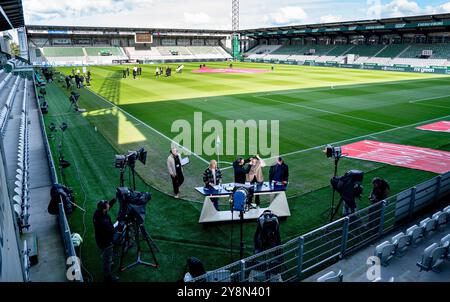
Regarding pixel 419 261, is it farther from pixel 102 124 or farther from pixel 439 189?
pixel 102 124

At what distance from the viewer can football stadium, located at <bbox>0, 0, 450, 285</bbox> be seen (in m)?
7.07

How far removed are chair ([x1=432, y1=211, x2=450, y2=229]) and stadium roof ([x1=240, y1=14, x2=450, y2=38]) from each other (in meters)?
58.6

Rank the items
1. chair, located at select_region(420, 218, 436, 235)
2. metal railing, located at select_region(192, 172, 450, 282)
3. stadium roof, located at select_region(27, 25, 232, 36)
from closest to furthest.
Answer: metal railing, located at select_region(192, 172, 450, 282) → chair, located at select_region(420, 218, 436, 235) → stadium roof, located at select_region(27, 25, 232, 36)

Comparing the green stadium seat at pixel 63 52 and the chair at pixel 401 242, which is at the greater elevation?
the green stadium seat at pixel 63 52

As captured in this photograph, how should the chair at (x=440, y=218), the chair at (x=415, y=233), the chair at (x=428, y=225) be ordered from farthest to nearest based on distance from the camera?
the chair at (x=440, y=218), the chair at (x=428, y=225), the chair at (x=415, y=233)

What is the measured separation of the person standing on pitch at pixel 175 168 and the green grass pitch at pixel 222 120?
41 cm

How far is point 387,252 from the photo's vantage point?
713cm

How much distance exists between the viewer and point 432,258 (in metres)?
6.87

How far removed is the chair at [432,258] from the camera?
22.5 feet

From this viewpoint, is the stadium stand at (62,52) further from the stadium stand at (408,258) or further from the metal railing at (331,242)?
the stadium stand at (408,258)

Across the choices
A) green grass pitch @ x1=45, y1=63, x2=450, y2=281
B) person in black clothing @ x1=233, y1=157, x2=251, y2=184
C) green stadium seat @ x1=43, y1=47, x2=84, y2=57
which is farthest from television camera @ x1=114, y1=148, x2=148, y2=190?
green stadium seat @ x1=43, y1=47, x2=84, y2=57

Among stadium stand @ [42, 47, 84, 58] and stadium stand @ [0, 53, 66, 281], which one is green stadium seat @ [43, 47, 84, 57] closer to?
stadium stand @ [42, 47, 84, 58]

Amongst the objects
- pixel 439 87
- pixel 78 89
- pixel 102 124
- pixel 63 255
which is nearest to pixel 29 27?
pixel 78 89

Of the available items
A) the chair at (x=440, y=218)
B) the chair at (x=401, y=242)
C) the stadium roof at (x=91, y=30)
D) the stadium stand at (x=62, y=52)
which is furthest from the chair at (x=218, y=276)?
the stadium roof at (x=91, y=30)
